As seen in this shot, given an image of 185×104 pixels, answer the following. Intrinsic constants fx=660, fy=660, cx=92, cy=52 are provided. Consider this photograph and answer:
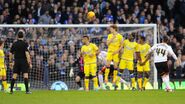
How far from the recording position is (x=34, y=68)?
26.1 metres

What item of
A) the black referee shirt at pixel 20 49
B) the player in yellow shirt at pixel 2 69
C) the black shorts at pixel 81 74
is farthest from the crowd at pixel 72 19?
the black referee shirt at pixel 20 49

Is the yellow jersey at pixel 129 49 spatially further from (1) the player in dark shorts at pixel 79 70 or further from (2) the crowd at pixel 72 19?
(2) the crowd at pixel 72 19

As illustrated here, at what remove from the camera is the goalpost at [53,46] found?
2572cm

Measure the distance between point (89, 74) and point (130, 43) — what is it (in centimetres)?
186

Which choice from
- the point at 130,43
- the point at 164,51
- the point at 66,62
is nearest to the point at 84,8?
the point at 66,62

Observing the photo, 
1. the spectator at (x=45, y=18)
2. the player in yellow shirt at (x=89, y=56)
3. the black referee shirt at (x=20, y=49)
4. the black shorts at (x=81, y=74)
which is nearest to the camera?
the black referee shirt at (x=20, y=49)

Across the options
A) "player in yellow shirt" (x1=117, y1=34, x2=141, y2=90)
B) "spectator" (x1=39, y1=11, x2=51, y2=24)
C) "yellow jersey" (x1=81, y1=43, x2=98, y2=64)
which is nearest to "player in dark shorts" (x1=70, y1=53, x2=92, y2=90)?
"yellow jersey" (x1=81, y1=43, x2=98, y2=64)

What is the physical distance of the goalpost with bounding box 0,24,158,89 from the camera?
25719 mm

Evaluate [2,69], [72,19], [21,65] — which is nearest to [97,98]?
[21,65]

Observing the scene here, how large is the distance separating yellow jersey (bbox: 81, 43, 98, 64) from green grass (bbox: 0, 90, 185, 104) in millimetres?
2584

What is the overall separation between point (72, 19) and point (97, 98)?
10596 mm

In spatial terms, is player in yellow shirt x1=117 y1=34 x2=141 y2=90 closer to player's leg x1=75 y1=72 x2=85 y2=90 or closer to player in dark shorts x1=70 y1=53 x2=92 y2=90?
player in dark shorts x1=70 y1=53 x2=92 y2=90

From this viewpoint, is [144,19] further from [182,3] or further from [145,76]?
[145,76]

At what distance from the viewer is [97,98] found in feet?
62.5
